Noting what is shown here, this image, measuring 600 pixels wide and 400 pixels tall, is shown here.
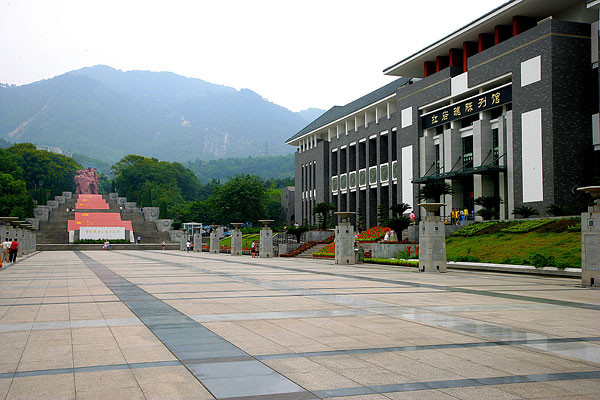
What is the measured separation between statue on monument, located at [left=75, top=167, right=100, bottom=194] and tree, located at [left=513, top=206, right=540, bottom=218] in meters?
115

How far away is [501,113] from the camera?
37062mm

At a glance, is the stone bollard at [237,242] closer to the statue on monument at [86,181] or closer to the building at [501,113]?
the building at [501,113]

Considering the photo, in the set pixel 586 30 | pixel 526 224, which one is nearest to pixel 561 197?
pixel 526 224

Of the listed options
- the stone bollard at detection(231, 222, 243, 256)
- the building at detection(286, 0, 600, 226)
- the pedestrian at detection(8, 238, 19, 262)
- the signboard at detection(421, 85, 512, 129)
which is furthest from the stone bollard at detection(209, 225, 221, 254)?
the signboard at detection(421, 85, 512, 129)

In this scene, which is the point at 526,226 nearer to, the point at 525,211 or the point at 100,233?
the point at 525,211

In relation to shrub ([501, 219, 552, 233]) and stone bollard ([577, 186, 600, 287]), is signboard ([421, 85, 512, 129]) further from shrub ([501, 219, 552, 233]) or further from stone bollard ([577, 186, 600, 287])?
stone bollard ([577, 186, 600, 287])

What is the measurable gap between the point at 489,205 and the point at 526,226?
693 centimetres

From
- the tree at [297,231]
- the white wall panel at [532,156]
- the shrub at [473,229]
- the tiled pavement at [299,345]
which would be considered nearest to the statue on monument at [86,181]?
the tree at [297,231]

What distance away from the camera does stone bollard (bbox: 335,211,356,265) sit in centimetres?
2870

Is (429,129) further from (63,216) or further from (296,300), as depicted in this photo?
(63,216)

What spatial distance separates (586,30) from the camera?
3192 cm

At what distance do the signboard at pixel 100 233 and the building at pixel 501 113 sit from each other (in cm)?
3104

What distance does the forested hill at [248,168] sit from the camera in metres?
173

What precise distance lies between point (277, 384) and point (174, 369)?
4.38 feet
